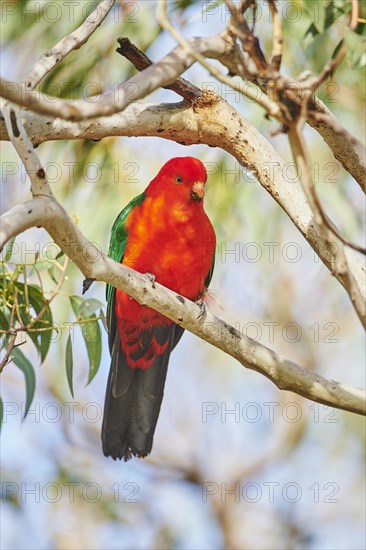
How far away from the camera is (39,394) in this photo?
8812 mm

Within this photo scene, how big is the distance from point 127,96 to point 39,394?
22.3ft

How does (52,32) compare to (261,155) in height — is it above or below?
above

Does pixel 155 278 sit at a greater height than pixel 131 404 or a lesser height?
greater

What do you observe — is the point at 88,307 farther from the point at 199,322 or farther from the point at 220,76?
the point at 220,76

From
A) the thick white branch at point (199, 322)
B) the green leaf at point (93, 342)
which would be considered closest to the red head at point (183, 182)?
the green leaf at point (93, 342)

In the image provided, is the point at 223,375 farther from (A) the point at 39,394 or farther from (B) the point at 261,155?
(B) the point at 261,155

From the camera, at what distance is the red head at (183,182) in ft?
15.1

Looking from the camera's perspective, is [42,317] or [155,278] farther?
[155,278]

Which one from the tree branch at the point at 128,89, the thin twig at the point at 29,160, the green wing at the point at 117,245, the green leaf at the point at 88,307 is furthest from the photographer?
the green wing at the point at 117,245

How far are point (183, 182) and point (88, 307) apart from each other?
123 cm

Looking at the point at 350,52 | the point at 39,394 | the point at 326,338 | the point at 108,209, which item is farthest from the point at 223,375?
the point at 350,52

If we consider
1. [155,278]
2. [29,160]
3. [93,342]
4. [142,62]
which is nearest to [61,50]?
[142,62]

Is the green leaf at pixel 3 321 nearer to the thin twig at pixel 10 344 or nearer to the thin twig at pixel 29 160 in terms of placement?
the thin twig at pixel 10 344

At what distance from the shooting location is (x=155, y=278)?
446cm
